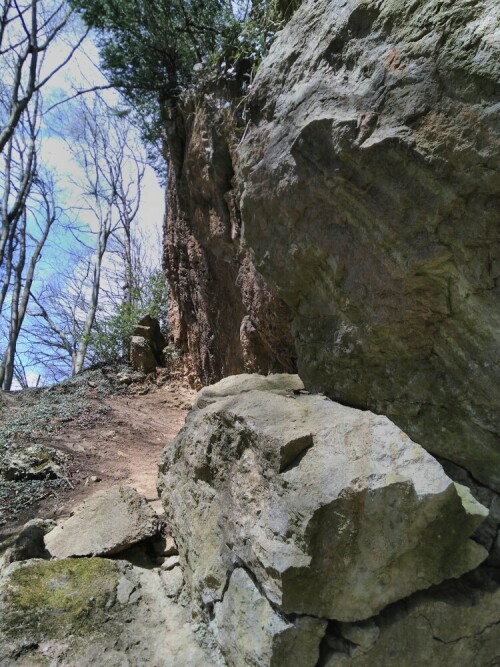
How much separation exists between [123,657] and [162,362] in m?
6.75

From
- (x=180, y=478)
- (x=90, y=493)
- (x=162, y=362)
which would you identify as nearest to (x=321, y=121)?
(x=180, y=478)

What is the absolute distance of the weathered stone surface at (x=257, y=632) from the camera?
1.89 m

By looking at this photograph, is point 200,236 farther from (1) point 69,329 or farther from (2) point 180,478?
(1) point 69,329

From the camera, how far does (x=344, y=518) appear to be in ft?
Result: 6.22

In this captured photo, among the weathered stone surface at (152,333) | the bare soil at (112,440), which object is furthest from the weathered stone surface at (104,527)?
the weathered stone surface at (152,333)

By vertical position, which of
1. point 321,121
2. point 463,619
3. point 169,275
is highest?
point 169,275

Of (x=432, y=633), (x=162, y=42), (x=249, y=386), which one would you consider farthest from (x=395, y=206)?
(x=162, y=42)

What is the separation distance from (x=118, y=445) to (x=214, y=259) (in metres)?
2.64

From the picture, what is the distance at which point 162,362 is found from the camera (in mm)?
8930

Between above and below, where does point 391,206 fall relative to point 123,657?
above

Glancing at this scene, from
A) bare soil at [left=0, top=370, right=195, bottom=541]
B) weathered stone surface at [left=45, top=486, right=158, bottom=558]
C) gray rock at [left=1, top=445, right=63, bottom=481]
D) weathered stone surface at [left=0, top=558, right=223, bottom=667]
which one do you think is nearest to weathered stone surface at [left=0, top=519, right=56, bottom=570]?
weathered stone surface at [left=45, top=486, right=158, bottom=558]

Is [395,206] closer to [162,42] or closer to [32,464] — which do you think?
[32,464]

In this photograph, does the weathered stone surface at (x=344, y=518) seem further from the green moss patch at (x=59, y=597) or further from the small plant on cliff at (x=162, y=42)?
the small plant on cliff at (x=162, y=42)

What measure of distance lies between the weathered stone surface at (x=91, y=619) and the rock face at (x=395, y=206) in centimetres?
168
